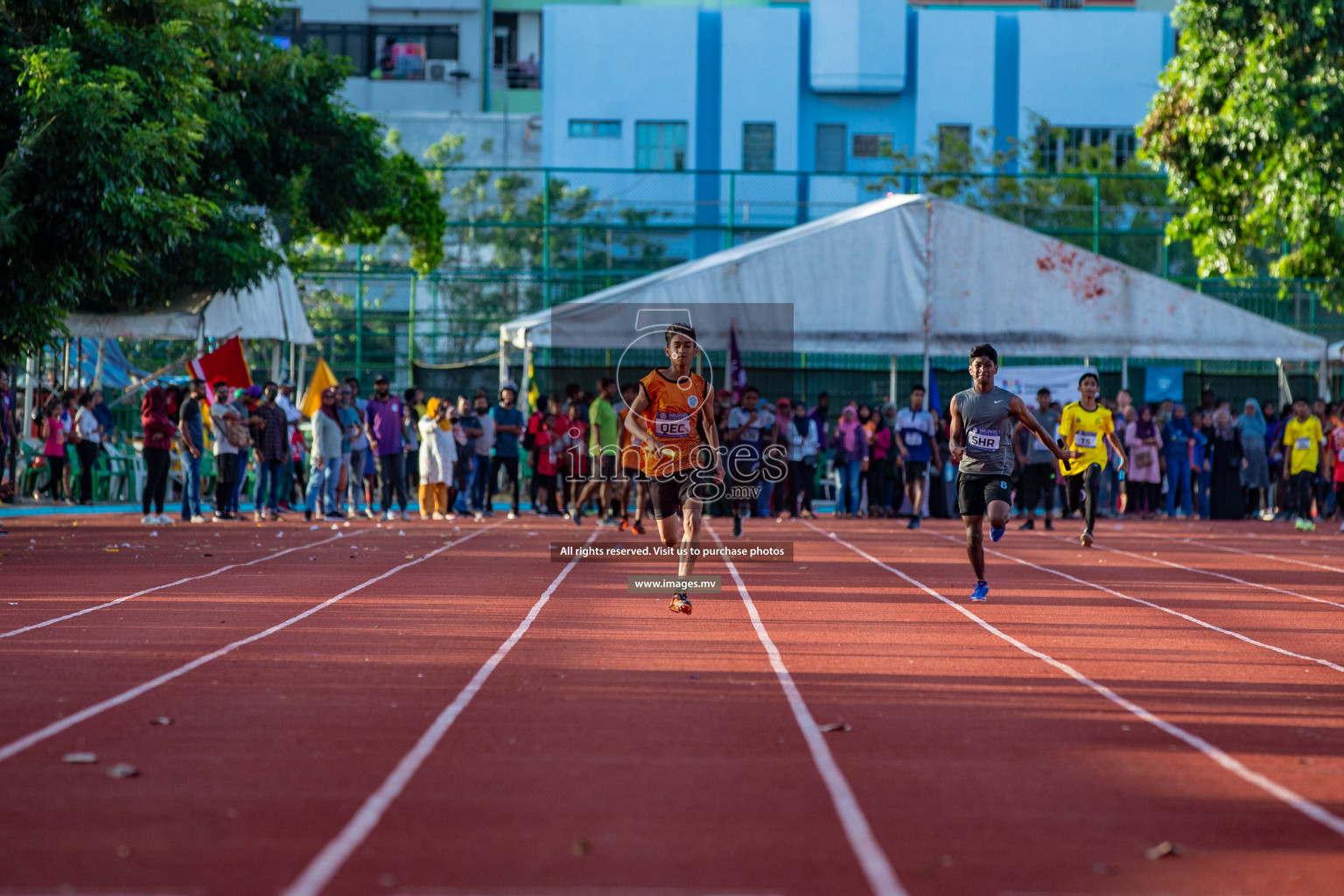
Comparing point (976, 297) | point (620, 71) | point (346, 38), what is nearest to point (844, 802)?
point (976, 297)

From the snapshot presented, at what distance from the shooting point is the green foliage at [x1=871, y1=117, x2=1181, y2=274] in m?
31.5

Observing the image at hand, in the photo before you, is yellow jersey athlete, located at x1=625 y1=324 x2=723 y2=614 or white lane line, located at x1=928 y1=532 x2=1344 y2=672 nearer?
white lane line, located at x1=928 y1=532 x2=1344 y2=672

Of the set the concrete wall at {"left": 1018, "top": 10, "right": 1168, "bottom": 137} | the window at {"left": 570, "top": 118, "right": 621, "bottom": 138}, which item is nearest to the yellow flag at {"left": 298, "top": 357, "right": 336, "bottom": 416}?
the window at {"left": 570, "top": 118, "right": 621, "bottom": 138}

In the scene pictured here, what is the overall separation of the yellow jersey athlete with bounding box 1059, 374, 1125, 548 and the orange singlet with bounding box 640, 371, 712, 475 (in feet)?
23.0

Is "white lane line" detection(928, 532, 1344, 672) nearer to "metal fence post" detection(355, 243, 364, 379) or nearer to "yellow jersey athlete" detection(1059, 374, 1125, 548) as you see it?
"yellow jersey athlete" detection(1059, 374, 1125, 548)

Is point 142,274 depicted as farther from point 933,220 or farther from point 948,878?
point 948,878

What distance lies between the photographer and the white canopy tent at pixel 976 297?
2347 cm

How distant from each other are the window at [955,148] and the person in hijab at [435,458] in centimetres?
2646

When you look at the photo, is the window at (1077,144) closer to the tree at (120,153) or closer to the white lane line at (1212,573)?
the tree at (120,153)

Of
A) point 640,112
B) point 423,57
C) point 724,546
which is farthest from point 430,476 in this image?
point 423,57

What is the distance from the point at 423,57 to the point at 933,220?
35.0m

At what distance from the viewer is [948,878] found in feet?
14.6

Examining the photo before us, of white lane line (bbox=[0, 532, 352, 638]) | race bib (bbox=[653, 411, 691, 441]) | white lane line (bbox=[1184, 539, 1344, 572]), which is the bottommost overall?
white lane line (bbox=[1184, 539, 1344, 572])

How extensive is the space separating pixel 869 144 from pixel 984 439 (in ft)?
Answer: 133
